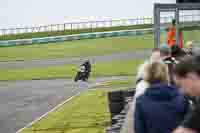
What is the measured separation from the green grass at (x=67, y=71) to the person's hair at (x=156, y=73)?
22.7 metres

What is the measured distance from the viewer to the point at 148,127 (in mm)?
5066

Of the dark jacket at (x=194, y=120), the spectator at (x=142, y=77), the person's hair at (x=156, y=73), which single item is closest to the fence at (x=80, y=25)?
the spectator at (x=142, y=77)

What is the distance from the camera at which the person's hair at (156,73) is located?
523 centimetres

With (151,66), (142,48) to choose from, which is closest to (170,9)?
(151,66)

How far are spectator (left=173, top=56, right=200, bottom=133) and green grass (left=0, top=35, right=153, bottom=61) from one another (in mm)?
38144

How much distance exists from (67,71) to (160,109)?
1051 inches

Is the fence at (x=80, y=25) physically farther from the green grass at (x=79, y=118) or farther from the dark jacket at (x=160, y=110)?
the dark jacket at (x=160, y=110)

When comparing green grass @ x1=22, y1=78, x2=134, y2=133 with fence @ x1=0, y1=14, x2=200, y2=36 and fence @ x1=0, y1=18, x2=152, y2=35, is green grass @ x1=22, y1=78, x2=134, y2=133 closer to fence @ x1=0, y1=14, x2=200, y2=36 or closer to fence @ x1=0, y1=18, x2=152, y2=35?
fence @ x1=0, y1=14, x2=200, y2=36

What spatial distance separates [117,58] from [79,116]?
72.6 ft

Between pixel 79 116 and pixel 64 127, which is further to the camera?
pixel 79 116

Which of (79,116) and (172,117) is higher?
(172,117)

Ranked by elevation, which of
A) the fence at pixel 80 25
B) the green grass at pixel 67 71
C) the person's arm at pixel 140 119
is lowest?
the green grass at pixel 67 71

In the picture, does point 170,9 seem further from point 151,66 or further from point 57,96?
point 151,66

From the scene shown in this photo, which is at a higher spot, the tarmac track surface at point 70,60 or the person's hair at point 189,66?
the person's hair at point 189,66
